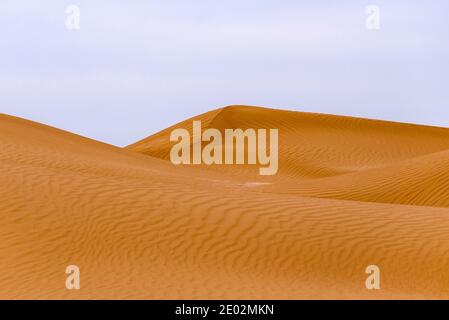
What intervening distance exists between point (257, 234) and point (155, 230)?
1.41 meters

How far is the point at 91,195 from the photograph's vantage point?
1180cm

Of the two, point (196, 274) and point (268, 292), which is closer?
point (268, 292)

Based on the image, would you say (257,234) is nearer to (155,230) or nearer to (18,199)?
(155,230)

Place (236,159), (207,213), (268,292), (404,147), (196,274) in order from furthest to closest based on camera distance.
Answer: (404,147) < (236,159) < (207,213) < (196,274) < (268,292)

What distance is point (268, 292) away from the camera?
863 cm

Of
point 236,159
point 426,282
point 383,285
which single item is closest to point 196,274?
point 383,285

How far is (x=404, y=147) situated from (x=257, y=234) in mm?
29433

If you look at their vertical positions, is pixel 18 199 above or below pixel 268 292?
above

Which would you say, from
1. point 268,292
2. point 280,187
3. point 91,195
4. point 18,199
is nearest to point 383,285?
point 268,292
